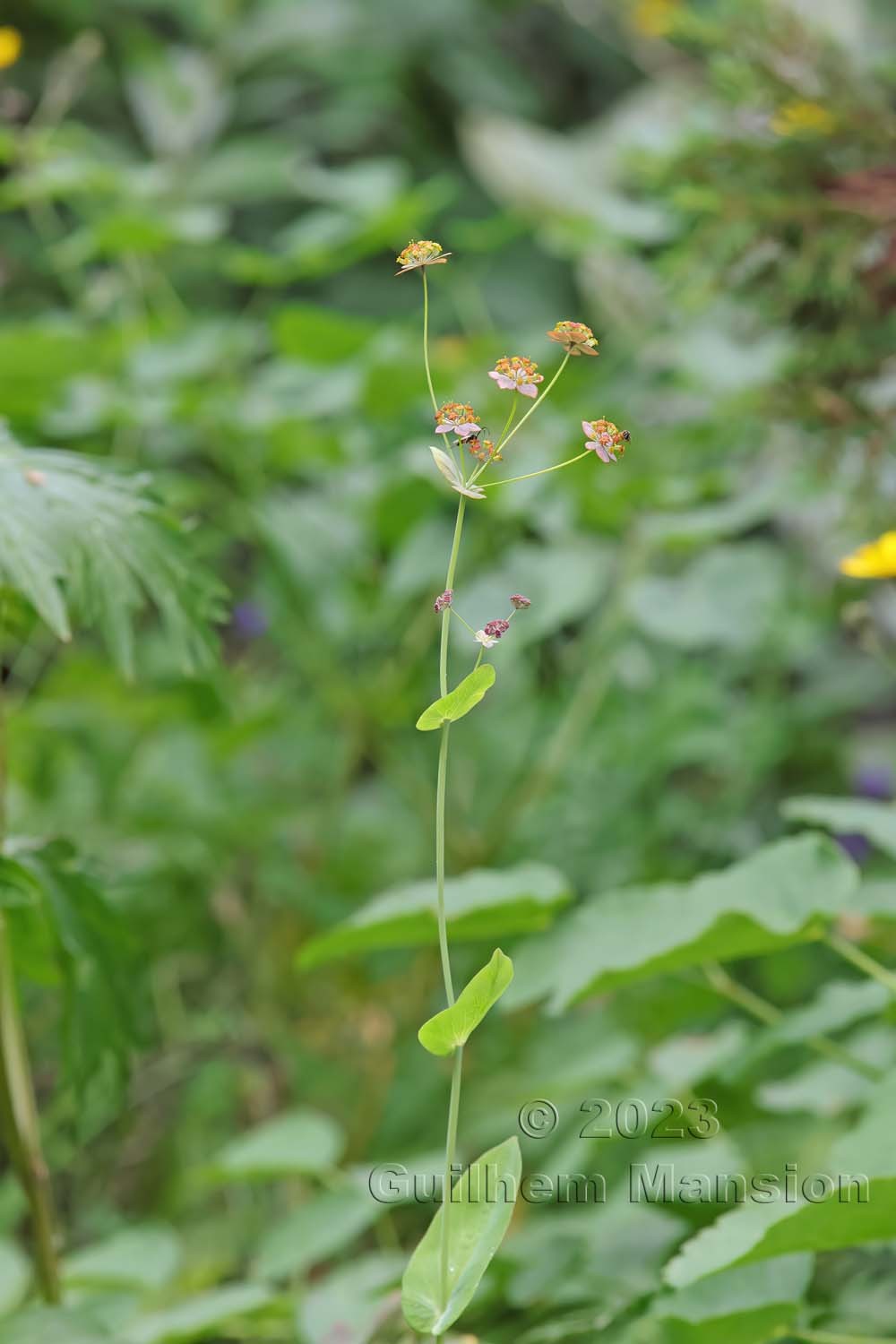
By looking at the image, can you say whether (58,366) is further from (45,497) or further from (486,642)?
(486,642)

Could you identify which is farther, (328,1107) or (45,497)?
(328,1107)

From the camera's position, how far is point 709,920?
602mm

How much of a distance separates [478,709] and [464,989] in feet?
3.34

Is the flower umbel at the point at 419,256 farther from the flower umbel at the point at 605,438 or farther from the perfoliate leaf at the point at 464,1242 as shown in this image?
the perfoliate leaf at the point at 464,1242

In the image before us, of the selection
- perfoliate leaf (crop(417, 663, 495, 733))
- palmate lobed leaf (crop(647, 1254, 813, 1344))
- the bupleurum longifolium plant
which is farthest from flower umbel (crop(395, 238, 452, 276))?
palmate lobed leaf (crop(647, 1254, 813, 1344))

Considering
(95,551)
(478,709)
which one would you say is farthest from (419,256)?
(478,709)

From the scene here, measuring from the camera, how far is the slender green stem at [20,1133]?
60 cm

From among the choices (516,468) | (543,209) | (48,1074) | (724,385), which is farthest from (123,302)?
(48,1074)

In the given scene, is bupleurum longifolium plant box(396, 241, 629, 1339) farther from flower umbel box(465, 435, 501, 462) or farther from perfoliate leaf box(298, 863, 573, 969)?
perfoliate leaf box(298, 863, 573, 969)

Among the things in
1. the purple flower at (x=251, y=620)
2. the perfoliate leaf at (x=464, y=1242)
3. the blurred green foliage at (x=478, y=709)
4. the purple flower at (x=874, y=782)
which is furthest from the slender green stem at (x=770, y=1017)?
the purple flower at (x=251, y=620)

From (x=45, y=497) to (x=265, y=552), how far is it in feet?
2.20

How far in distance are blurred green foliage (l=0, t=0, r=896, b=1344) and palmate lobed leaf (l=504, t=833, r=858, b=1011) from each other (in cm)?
2

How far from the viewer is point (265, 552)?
3.97 ft

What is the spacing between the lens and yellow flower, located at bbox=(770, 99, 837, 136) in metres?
1.04
